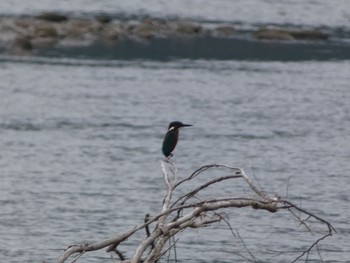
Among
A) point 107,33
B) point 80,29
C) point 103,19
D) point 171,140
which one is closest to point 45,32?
point 80,29

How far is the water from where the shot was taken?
19000 mm

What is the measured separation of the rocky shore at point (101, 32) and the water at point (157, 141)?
1.79 meters

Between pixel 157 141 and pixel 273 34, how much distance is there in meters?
22.8

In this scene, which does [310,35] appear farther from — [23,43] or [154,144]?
[154,144]

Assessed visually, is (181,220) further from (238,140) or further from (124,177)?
(238,140)

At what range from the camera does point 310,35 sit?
51.1m

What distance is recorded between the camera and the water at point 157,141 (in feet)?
62.3

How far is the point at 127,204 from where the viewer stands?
69.8 ft

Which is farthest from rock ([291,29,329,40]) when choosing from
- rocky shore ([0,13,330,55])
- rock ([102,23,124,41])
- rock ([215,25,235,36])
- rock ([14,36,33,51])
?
rock ([14,36,33,51])

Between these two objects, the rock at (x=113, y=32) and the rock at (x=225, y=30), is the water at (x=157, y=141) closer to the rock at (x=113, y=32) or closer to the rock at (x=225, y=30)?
the rock at (x=225, y=30)

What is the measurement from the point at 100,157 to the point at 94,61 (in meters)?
17.2

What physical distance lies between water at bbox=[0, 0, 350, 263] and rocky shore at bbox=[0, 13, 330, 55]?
5.87 ft

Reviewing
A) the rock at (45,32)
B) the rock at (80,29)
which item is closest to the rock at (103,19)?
the rock at (80,29)

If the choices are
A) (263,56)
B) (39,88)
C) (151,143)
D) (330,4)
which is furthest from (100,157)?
(330,4)
